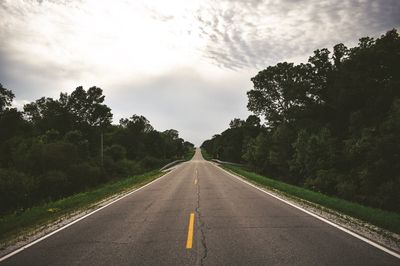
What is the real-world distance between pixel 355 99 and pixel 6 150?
1697 inches

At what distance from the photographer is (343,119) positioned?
29.5m

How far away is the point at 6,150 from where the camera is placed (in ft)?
114

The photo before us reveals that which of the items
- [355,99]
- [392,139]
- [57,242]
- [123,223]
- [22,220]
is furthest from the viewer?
[355,99]

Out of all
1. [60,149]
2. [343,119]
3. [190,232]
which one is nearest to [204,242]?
[190,232]

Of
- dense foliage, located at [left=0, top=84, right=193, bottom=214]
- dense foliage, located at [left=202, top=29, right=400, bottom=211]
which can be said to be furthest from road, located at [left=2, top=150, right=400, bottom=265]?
dense foliage, located at [left=0, top=84, right=193, bottom=214]

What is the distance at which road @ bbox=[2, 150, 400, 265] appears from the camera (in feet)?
16.5

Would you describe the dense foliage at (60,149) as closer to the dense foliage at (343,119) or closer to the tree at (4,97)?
the tree at (4,97)

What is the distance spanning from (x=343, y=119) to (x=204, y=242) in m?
29.0

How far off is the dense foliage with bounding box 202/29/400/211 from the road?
39.7 ft

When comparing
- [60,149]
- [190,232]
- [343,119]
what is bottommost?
[190,232]

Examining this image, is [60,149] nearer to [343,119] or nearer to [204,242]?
[204,242]

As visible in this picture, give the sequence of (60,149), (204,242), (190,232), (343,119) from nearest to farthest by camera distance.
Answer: (204,242)
(190,232)
(343,119)
(60,149)

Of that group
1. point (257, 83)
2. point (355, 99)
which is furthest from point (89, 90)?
point (355, 99)

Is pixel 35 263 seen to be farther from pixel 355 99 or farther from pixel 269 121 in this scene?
pixel 269 121
